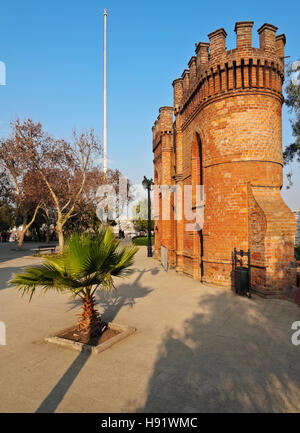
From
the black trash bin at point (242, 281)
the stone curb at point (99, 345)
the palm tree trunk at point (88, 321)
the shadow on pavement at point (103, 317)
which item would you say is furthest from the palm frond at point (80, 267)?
the black trash bin at point (242, 281)

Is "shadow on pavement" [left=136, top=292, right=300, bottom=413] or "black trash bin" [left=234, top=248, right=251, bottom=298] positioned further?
"black trash bin" [left=234, top=248, right=251, bottom=298]

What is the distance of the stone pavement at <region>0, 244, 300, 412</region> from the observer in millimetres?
3459

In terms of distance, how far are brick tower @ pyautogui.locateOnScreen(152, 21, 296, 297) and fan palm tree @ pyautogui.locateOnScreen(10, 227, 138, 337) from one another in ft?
16.4

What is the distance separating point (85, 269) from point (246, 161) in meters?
7.14

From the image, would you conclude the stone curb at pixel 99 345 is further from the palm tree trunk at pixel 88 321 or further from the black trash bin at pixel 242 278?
the black trash bin at pixel 242 278

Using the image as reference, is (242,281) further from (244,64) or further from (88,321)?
(244,64)

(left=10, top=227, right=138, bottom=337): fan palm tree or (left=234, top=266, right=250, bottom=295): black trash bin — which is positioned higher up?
(left=10, top=227, right=138, bottom=337): fan palm tree

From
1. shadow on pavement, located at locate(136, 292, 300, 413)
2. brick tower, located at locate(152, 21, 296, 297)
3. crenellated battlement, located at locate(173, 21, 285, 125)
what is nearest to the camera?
shadow on pavement, located at locate(136, 292, 300, 413)

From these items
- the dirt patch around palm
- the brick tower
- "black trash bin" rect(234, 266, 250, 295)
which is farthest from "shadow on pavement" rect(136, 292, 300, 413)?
the brick tower

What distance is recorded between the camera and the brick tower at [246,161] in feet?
27.7

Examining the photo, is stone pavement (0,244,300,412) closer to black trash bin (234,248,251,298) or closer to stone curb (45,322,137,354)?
stone curb (45,322,137,354)

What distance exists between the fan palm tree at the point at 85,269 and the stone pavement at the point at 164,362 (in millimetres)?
A: 1140

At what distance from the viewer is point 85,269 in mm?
4691

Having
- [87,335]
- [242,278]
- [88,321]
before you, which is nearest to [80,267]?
[88,321]
